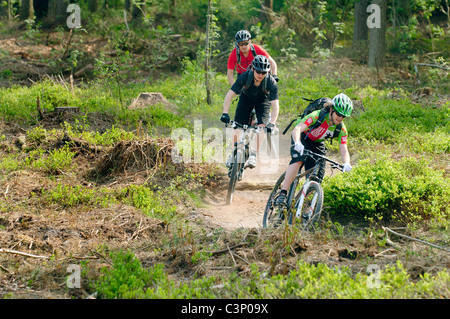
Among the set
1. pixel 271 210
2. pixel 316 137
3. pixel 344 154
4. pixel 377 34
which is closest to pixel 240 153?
pixel 271 210

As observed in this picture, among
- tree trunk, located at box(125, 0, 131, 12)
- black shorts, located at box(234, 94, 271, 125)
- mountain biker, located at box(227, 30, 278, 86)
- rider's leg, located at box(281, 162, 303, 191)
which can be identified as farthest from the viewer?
tree trunk, located at box(125, 0, 131, 12)

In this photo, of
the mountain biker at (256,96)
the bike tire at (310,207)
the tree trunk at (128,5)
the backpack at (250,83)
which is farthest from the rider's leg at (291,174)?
the tree trunk at (128,5)

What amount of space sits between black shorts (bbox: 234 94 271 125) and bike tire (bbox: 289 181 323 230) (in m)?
2.18

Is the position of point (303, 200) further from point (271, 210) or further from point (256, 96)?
point (256, 96)

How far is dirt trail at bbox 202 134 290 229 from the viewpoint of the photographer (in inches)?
309

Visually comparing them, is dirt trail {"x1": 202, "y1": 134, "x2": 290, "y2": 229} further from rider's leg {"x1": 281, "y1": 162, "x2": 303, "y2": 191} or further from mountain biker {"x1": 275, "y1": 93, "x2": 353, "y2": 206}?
mountain biker {"x1": 275, "y1": 93, "x2": 353, "y2": 206}

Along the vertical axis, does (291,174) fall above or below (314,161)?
below

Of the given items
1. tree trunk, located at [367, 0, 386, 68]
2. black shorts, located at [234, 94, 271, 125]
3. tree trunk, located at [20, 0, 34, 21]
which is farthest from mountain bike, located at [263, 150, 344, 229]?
tree trunk, located at [20, 0, 34, 21]

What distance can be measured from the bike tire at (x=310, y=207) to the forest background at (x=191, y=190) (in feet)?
0.55

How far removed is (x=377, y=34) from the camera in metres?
16.6

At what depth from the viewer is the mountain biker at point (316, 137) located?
6.19 m

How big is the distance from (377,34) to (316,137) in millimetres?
11275

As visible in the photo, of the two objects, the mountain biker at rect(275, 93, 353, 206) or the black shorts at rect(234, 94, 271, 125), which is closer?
the mountain biker at rect(275, 93, 353, 206)
